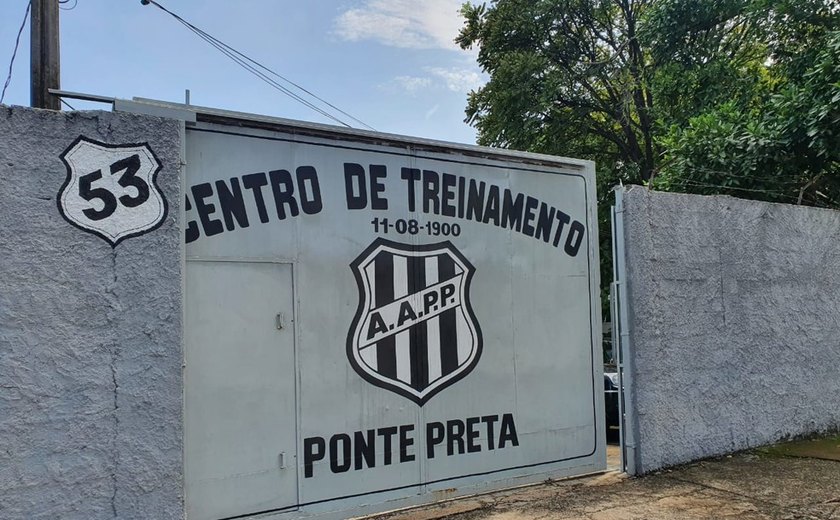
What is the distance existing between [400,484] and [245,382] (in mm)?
1494

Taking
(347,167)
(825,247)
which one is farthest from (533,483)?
(825,247)

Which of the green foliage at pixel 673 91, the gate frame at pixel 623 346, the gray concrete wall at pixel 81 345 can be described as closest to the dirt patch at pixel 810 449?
the gate frame at pixel 623 346

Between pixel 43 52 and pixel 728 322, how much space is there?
748 centimetres

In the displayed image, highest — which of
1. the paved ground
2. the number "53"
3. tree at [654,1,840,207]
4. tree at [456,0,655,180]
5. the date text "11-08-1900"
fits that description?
tree at [456,0,655,180]

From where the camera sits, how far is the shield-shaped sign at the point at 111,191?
13.9 ft

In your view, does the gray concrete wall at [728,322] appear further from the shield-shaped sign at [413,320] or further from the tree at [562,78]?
the tree at [562,78]

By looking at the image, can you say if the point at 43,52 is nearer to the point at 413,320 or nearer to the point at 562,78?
the point at 413,320

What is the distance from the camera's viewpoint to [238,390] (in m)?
4.90

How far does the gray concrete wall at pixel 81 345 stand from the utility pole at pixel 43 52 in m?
3.49

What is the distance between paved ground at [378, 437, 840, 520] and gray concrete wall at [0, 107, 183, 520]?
1.98m

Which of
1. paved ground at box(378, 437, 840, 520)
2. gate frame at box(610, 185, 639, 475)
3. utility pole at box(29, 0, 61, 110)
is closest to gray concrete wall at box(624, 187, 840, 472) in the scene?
gate frame at box(610, 185, 639, 475)

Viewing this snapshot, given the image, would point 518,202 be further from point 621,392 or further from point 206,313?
point 206,313

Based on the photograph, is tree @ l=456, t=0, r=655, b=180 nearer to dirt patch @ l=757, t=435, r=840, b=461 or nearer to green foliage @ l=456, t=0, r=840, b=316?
green foliage @ l=456, t=0, r=840, b=316

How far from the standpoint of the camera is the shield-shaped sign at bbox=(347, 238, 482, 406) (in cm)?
551
